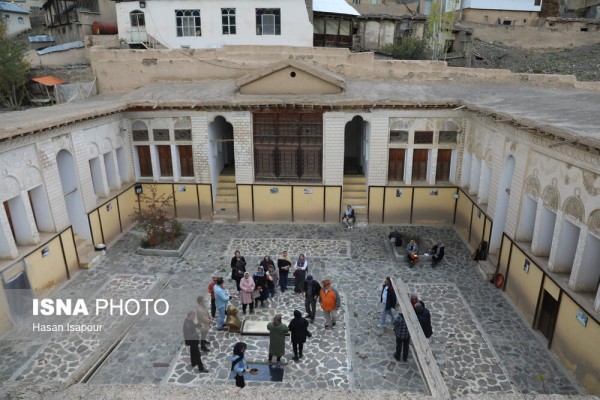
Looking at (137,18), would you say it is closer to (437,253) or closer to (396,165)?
(396,165)

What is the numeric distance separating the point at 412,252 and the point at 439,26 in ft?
83.7

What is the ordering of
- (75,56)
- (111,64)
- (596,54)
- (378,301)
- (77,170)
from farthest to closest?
1. (596,54)
2. (75,56)
3. (111,64)
4. (77,170)
5. (378,301)

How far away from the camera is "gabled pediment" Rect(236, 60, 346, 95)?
713 inches

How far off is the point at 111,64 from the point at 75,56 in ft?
38.8

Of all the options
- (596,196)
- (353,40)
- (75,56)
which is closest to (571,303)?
(596,196)

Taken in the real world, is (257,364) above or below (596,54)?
below

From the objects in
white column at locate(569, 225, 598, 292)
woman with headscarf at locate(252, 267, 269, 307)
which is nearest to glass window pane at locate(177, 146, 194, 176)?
woman with headscarf at locate(252, 267, 269, 307)

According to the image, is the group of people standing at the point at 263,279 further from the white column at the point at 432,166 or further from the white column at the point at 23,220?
the white column at the point at 432,166

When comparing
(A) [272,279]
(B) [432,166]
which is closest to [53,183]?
(A) [272,279]

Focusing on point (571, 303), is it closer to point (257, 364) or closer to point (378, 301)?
point (378, 301)

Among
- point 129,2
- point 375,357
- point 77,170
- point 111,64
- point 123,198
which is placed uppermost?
point 129,2

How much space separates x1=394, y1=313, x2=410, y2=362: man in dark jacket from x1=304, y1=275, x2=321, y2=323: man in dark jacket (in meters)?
2.45

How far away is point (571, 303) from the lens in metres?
10.1


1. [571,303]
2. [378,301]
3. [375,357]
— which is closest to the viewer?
[571,303]
